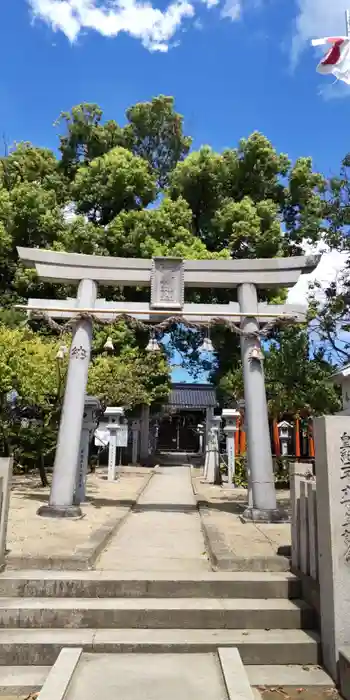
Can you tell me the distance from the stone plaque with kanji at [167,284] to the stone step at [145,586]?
214 inches

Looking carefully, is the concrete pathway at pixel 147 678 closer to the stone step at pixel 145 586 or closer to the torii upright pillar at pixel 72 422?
the stone step at pixel 145 586

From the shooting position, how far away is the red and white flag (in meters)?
8.83

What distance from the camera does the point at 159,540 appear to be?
7.42m

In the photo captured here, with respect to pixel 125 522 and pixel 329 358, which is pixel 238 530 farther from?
pixel 329 358

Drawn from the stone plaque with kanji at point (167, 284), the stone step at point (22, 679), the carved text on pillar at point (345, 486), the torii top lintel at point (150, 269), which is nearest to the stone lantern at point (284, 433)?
the torii top lintel at point (150, 269)

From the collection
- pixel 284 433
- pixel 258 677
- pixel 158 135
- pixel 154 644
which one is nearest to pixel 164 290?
pixel 154 644

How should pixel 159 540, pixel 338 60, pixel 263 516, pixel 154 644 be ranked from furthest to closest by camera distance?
pixel 338 60
pixel 263 516
pixel 159 540
pixel 154 644

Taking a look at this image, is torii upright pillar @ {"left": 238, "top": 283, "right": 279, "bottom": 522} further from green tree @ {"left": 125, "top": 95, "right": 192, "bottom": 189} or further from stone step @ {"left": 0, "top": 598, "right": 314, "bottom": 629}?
green tree @ {"left": 125, "top": 95, "right": 192, "bottom": 189}

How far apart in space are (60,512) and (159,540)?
6.97ft

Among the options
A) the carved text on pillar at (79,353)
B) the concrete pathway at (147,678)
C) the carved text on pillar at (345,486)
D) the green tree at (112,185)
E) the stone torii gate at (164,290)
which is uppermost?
the green tree at (112,185)

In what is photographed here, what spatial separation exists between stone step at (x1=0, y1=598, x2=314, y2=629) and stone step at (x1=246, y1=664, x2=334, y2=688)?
0.45 metres

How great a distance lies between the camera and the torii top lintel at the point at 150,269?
9.46m

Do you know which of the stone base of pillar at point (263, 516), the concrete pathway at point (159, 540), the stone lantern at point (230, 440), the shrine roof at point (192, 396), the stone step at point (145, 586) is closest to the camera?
the stone step at point (145, 586)

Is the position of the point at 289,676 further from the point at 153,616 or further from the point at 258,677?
the point at 153,616
